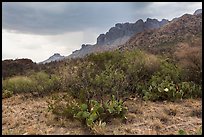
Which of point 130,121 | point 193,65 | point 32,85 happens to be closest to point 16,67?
point 32,85

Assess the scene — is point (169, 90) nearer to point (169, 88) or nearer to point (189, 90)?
point (169, 88)

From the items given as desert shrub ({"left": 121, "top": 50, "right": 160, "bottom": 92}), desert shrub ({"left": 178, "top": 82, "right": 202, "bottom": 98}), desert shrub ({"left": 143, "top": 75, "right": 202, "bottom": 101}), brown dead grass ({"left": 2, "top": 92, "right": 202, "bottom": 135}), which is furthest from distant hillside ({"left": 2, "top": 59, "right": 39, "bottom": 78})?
desert shrub ({"left": 178, "top": 82, "right": 202, "bottom": 98})

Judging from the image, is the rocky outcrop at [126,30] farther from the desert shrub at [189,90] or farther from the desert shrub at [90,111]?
the desert shrub at [90,111]

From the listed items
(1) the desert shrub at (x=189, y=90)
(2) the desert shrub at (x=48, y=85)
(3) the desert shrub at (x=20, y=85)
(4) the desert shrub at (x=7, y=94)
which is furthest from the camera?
(3) the desert shrub at (x=20, y=85)

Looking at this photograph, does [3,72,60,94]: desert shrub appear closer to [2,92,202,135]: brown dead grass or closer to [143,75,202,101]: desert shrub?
[2,92,202,135]: brown dead grass

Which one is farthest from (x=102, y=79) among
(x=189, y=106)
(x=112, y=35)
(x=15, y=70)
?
(x=112, y=35)

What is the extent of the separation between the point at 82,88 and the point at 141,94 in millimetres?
1384

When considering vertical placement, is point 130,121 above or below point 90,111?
below

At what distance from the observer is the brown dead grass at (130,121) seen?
5.68 metres

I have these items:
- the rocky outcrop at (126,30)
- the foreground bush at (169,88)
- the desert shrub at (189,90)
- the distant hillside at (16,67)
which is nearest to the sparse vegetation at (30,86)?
the foreground bush at (169,88)

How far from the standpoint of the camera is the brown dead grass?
18.6 ft

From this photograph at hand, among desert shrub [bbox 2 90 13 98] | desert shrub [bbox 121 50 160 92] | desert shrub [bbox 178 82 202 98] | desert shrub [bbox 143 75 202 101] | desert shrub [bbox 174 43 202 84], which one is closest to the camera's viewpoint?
desert shrub [bbox 143 75 202 101]

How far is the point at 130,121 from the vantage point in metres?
6.18

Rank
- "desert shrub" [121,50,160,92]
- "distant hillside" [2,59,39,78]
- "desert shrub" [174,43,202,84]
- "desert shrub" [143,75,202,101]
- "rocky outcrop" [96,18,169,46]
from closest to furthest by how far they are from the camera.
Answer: "desert shrub" [143,75,202,101] < "desert shrub" [121,50,160,92] < "desert shrub" [174,43,202,84] < "distant hillside" [2,59,39,78] < "rocky outcrop" [96,18,169,46]
